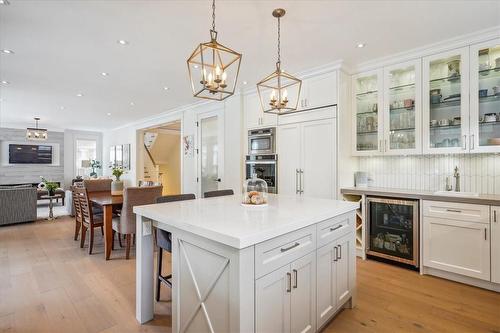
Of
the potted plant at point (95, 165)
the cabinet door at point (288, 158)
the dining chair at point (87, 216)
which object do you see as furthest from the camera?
the potted plant at point (95, 165)

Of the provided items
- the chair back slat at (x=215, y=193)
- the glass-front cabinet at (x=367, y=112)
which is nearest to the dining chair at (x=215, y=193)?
the chair back slat at (x=215, y=193)

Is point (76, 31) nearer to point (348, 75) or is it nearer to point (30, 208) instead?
point (348, 75)

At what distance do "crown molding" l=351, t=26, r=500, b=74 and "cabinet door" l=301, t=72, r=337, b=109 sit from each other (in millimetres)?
418

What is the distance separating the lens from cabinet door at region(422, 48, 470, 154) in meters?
2.81

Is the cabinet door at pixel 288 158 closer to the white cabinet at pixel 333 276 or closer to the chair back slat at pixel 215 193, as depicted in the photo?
the chair back slat at pixel 215 193

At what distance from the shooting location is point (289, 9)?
223 cm

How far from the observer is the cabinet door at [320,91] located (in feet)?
11.3

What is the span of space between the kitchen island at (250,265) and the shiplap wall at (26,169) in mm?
9653

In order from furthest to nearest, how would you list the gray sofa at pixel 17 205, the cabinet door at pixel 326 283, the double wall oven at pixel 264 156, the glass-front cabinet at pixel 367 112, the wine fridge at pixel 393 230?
the gray sofa at pixel 17 205
the double wall oven at pixel 264 156
the glass-front cabinet at pixel 367 112
the wine fridge at pixel 393 230
the cabinet door at pixel 326 283

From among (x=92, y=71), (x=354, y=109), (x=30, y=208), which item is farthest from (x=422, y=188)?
(x=30, y=208)

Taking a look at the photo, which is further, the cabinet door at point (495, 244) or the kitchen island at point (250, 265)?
the cabinet door at point (495, 244)

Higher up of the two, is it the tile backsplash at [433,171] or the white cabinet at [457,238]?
the tile backsplash at [433,171]

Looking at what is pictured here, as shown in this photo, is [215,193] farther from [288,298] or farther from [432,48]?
[432,48]

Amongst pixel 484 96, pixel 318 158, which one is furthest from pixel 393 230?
pixel 484 96
